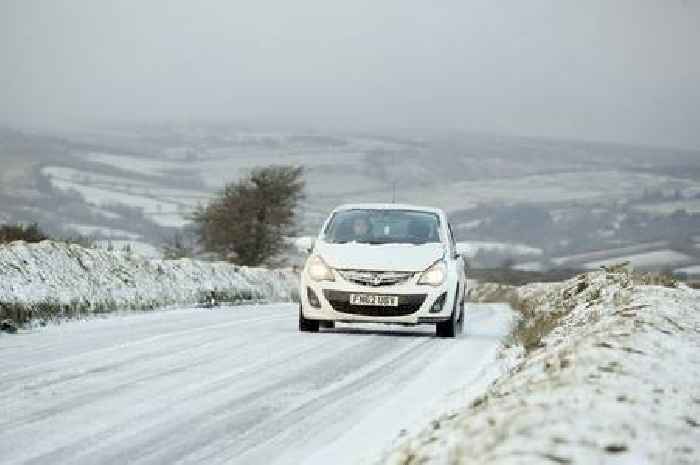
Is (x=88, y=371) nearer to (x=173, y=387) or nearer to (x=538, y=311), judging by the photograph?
(x=173, y=387)

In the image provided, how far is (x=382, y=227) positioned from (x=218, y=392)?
28.0 ft

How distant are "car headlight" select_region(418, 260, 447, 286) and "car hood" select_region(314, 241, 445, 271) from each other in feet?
0.22

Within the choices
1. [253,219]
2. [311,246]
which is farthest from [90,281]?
[253,219]

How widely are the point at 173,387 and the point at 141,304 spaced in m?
11.3

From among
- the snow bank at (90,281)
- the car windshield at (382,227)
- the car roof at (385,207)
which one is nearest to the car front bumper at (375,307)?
the car windshield at (382,227)

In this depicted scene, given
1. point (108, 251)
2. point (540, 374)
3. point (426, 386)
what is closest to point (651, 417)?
point (540, 374)

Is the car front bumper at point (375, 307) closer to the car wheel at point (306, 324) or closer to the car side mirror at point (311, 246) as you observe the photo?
the car wheel at point (306, 324)

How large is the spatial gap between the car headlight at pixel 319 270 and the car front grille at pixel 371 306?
0.20 m

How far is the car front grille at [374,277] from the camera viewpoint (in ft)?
51.5

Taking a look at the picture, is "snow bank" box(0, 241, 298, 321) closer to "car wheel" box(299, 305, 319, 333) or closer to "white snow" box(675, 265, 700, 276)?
"car wheel" box(299, 305, 319, 333)

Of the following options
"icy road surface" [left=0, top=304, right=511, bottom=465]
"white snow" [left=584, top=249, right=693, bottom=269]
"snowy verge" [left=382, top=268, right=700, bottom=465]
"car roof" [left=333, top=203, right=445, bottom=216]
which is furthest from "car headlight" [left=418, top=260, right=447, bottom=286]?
"white snow" [left=584, top=249, right=693, bottom=269]

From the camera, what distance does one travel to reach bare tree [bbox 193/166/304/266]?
7188 centimetres

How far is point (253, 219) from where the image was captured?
72438 millimetres

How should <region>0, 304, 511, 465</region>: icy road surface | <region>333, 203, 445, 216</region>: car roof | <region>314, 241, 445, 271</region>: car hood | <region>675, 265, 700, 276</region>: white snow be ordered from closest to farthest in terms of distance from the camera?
<region>0, 304, 511, 465</region>: icy road surface
<region>314, 241, 445, 271</region>: car hood
<region>333, 203, 445, 216</region>: car roof
<region>675, 265, 700, 276</region>: white snow
